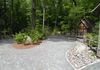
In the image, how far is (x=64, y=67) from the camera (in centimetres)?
1125

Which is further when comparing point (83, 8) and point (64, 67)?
point (83, 8)

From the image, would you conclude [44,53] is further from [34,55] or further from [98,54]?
[98,54]

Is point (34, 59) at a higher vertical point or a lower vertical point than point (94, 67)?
higher

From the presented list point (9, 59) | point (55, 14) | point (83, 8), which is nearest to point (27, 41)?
point (9, 59)

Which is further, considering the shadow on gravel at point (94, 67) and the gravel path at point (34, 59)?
the gravel path at point (34, 59)

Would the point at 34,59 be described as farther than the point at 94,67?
Yes

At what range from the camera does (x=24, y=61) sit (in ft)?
41.1

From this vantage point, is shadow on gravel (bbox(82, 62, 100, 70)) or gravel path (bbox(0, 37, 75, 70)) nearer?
shadow on gravel (bbox(82, 62, 100, 70))

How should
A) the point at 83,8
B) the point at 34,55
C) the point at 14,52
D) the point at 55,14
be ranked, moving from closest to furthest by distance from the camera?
the point at 34,55
the point at 14,52
the point at 83,8
the point at 55,14

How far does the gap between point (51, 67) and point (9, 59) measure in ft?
10.8

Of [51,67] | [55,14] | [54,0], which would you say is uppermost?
Result: [54,0]

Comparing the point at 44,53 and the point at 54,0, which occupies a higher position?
the point at 54,0

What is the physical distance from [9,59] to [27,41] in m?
4.57

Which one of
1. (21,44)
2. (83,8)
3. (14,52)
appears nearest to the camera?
(14,52)
